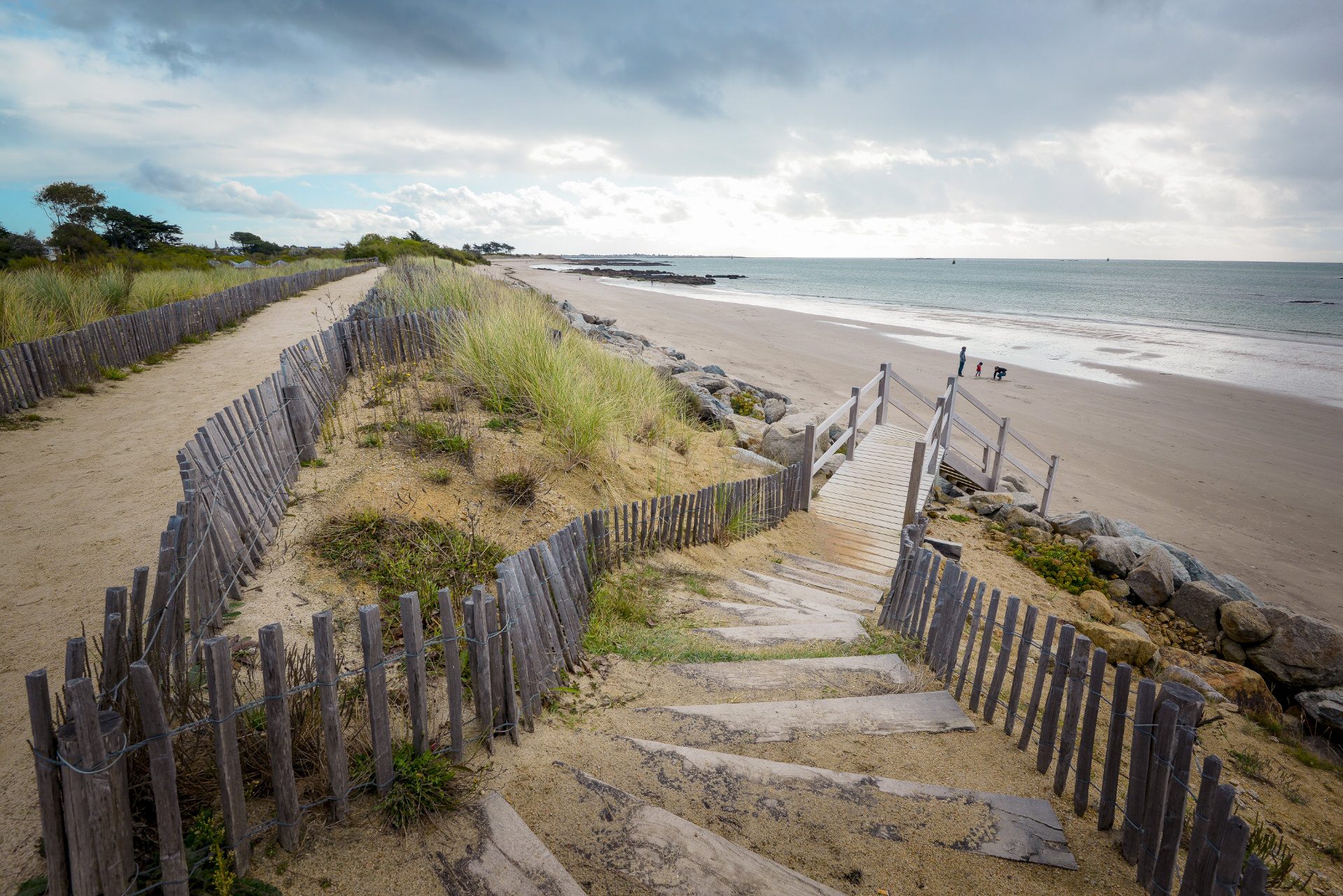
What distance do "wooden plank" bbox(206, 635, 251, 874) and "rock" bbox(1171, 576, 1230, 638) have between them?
381 inches

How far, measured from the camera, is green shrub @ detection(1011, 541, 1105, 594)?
27.6 ft

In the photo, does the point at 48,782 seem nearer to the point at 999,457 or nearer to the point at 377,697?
the point at 377,697

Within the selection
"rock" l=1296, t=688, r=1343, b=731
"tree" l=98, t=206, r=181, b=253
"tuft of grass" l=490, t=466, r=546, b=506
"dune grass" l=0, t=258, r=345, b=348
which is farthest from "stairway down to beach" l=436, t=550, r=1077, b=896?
"tree" l=98, t=206, r=181, b=253

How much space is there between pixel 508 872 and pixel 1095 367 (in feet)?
95.9

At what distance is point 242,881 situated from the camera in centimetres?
228

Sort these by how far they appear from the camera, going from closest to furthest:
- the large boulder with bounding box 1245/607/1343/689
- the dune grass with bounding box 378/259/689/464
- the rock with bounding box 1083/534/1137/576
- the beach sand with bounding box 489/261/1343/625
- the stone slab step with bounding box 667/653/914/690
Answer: the stone slab step with bounding box 667/653/914/690, the large boulder with bounding box 1245/607/1343/689, the dune grass with bounding box 378/259/689/464, the rock with bounding box 1083/534/1137/576, the beach sand with bounding box 489/261/1343/625

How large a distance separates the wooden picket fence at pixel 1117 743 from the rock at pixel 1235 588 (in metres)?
5.78

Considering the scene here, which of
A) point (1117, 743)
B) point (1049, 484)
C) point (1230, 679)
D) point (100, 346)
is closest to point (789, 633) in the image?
point (1117, 743)

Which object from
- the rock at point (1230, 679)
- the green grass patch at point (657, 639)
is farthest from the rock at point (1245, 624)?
the green grass patch at point (657, 639)

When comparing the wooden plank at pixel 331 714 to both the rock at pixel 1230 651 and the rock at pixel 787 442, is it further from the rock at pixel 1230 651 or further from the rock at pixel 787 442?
the rock at pixel 1230 651

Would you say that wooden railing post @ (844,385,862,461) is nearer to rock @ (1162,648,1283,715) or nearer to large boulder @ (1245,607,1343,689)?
rock @ (1162,648,1283,715)

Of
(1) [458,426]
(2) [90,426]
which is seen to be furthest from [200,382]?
(1) [458,426]

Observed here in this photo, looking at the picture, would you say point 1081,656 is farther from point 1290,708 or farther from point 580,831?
point 1290,708

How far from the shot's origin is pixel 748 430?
12812 mm
